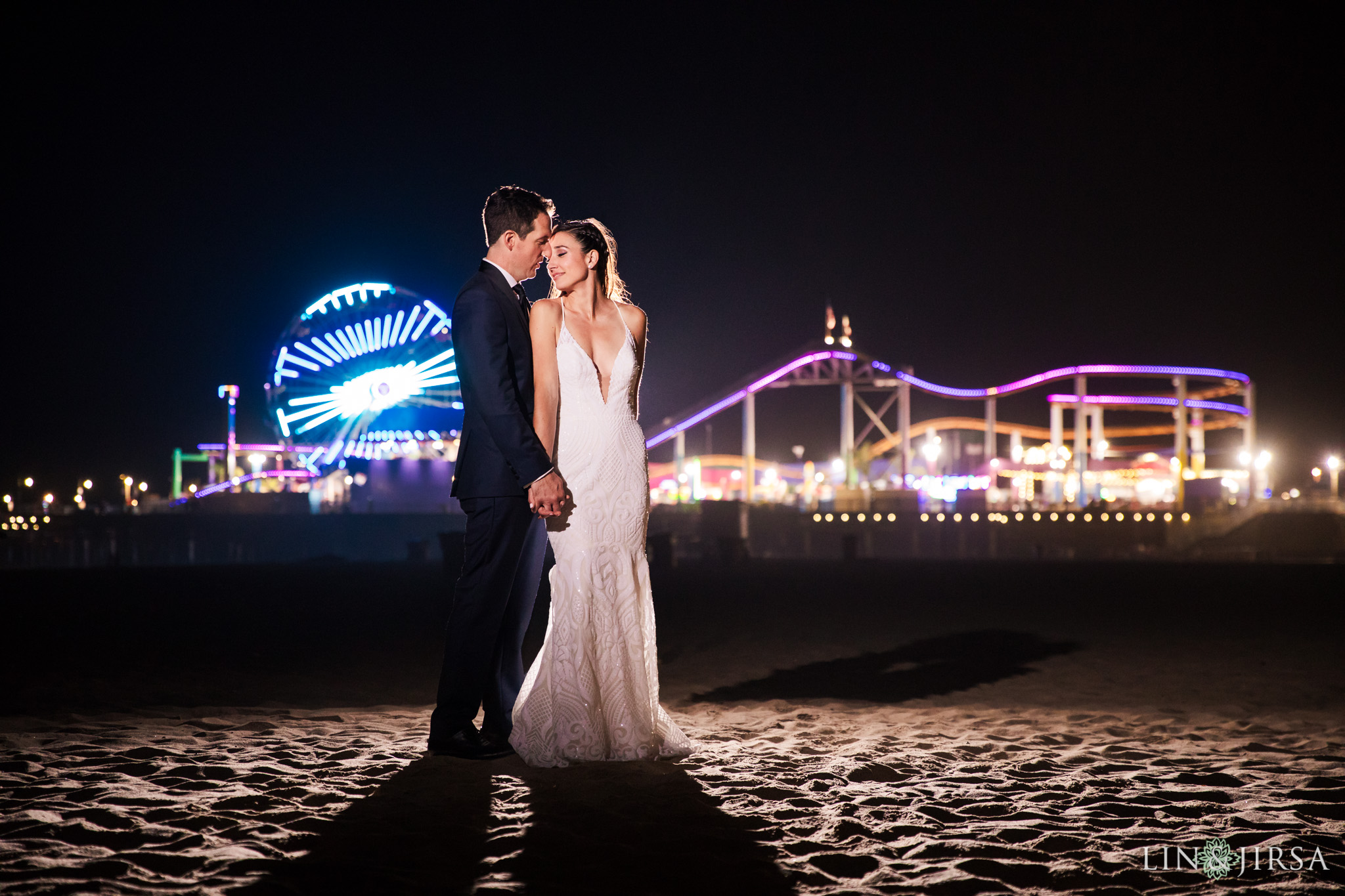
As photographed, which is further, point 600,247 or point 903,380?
point 903,380

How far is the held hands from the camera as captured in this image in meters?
3.23

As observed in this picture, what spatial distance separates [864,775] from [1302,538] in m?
32.7

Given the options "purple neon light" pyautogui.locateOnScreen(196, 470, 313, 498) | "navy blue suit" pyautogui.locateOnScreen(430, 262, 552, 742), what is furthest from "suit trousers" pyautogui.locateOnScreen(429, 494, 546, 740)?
"purple neon light" pyautogui.locateOnScreen(196, 470, 313, 498)

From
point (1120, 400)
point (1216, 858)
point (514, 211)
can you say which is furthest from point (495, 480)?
point (1120, 400)

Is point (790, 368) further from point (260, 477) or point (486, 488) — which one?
point (486, 488)

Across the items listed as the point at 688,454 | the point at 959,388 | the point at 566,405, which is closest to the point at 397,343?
the point at 959,388

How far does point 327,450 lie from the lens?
40344 mm

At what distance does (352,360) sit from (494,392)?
37.0 meters

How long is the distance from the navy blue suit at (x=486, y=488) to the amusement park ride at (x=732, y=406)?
101ft

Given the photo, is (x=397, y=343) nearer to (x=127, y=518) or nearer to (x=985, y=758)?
(x=127, y=518)

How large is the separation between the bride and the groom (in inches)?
3.7

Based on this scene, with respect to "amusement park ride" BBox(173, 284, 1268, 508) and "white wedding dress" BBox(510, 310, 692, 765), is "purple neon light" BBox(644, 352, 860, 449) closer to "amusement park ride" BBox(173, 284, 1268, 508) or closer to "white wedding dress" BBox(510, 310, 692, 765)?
"amusement park ride" BBox(173, 284, 1268, 508)

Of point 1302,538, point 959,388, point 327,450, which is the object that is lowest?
point 1302,538

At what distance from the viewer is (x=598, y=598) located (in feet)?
11.3
